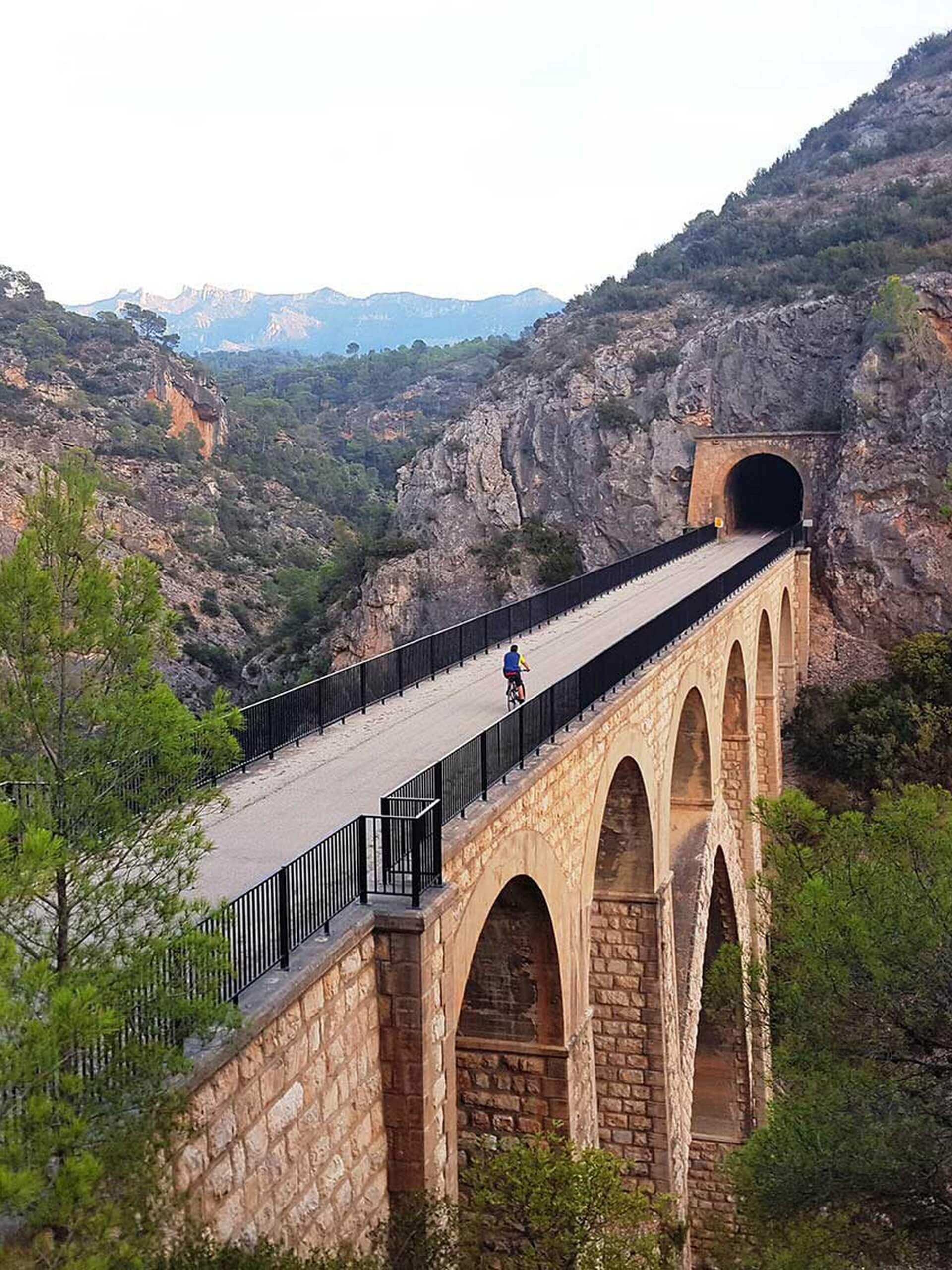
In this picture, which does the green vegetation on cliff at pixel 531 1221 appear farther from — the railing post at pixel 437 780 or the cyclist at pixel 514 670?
the cyclist at pixel 514 670

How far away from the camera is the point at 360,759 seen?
39.6ft

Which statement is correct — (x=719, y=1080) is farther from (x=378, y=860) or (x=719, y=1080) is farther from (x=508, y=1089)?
(x=378, y=860)

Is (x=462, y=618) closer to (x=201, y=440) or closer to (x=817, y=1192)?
(x=201, y=440)

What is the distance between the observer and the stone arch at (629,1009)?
50.8 feet

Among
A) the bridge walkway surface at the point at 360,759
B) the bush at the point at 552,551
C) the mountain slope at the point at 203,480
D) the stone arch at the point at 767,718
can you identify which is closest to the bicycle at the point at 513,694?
the bridge walkway surface at the point at 360,759

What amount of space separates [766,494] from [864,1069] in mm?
40796

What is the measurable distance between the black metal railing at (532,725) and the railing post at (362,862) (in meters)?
0.25

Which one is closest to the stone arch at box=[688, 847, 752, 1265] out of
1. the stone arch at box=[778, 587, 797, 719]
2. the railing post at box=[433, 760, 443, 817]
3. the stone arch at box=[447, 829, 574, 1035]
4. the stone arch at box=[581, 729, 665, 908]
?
the stone arch at box=[581, 729, 665, 908]

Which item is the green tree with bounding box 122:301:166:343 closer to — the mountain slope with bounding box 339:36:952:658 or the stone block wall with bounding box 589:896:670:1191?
the mountain slope with bounding box 339:36:952:658

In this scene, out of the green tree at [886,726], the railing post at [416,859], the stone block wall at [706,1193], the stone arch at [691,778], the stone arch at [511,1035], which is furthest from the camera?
the green tree at [886,726]

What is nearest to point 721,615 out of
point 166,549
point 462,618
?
point 462,618

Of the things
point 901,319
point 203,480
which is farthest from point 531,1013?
point 203,480

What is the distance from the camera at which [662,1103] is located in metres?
15.5

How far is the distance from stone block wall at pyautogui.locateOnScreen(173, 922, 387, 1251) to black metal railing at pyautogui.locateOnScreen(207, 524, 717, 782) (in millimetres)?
2185
